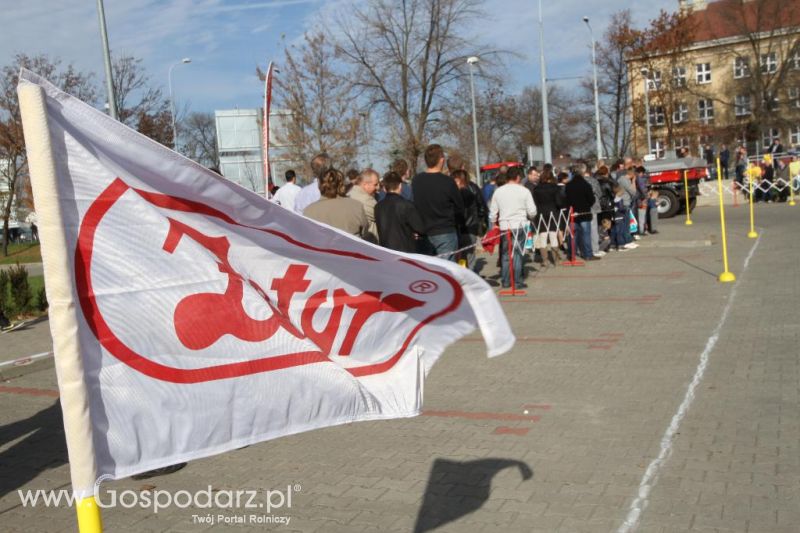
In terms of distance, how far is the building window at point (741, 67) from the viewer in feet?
209

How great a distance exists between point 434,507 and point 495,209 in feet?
28.4

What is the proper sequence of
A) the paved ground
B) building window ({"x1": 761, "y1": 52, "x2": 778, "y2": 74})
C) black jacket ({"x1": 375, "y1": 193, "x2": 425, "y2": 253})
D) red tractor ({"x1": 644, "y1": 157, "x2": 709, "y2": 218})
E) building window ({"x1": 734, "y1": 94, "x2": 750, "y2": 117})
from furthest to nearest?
building window ({"x1": 734, "y1": 94, "x2": 750, "y2": 117}) < building window ({"x1": 761, "y1": 52, "x2": 778, "y2": 74}) < red tractor ({"x1": 644, "y1": 157, "x2": 709, "y2": 218}) < black jacket ({"x1": 375, "y1": 193, "x2": 425, "y2": 253}) < the paved ground

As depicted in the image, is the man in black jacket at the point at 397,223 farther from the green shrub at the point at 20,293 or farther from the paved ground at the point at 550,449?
the green shrub at the point at 20,293

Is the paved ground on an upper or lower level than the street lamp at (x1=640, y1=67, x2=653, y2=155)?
lower

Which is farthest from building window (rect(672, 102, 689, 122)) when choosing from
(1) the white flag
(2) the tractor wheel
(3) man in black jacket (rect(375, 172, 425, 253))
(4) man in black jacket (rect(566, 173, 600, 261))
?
(1) the white flag

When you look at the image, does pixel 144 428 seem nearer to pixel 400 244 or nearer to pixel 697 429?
pixel 697 429

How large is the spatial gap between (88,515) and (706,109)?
231ft

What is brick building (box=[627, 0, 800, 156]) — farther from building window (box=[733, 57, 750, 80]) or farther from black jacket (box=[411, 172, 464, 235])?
black jacket (box=[411, 172, 464, 235])

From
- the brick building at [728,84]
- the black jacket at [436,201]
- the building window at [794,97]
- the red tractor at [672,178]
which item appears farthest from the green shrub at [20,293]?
the building window at [794,97]

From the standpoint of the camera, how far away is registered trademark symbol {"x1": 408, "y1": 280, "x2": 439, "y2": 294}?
3.35m

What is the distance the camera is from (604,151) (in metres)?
56.6

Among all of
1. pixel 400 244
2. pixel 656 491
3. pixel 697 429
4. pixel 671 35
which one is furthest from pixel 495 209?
pixel 671 35

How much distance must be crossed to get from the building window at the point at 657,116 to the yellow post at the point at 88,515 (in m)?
57.1

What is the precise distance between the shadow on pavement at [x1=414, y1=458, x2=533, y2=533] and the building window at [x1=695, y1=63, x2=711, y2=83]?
71036 mm
